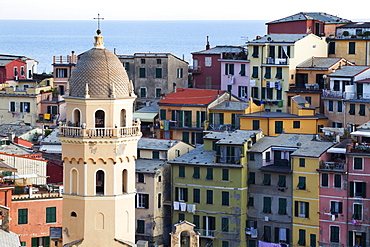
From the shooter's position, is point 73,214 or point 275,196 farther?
point 275,196

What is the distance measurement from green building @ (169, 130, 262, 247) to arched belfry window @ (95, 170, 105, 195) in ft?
99.0

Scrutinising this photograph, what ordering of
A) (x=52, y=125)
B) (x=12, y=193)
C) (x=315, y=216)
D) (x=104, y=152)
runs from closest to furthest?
(x=104, y=152), (x=12, y=193), (x=315, y=216), (x=52, y=125)

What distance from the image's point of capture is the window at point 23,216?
197 feet

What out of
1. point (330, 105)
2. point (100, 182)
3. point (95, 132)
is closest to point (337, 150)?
point (330, 105)

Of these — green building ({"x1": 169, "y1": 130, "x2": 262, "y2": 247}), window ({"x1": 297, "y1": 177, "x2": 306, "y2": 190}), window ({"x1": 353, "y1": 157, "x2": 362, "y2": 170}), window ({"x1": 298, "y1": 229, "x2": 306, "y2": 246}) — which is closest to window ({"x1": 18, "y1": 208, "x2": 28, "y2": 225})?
green building ({"x1": 169, "y1": 130, "x2": 262, "y2": 247})

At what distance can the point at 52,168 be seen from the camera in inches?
2689

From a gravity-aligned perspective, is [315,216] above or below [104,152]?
below

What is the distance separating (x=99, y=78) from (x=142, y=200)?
33001mm

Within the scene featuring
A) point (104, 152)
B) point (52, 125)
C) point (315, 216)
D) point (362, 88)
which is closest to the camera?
point (104, 152)

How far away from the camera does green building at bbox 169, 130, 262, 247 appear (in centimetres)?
7012

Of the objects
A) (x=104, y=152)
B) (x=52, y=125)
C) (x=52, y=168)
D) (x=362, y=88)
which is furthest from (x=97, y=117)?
(x=52, y=125)

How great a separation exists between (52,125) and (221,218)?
22107 millimetres

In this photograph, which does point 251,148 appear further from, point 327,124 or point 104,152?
point 104,152

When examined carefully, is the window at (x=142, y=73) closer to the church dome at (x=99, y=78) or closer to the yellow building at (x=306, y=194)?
the yellow building at (x=306, y=194)
